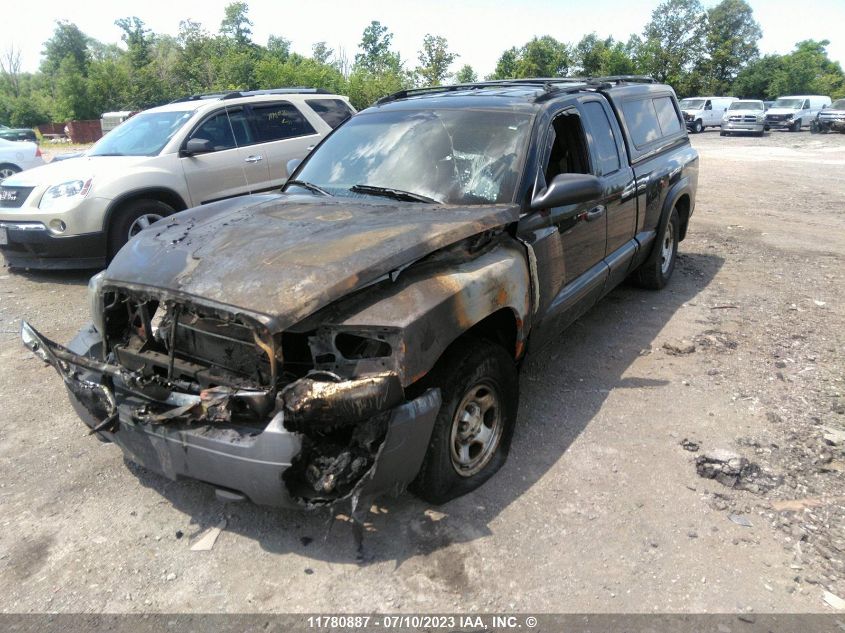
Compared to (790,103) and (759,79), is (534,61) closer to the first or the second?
(790,103)

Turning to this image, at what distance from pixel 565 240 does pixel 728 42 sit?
59.1 metres

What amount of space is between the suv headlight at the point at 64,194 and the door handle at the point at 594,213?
203 inches

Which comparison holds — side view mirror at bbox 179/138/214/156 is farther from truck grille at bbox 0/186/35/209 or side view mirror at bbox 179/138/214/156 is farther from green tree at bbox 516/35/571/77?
green tree at bbox 516/35/571/77

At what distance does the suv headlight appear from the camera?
639cm

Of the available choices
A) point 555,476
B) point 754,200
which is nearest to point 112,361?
point 555,476

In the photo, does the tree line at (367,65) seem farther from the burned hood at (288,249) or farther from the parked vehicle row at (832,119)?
the burned hood at (288,249)

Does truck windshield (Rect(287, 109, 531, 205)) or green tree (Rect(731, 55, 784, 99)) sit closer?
truck windshield (Rect(287, 109, 531, 205))

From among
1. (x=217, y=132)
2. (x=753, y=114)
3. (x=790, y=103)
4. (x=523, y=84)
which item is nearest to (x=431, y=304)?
(x=523, y=84)

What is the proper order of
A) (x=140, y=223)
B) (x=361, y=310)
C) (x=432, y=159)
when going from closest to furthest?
(x=361, y=310), (x=432, y=159), (x=140, y=223)

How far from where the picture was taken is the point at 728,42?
52.3 m

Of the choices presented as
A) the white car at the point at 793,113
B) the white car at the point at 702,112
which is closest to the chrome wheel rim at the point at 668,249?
the white car at the point at 702,112

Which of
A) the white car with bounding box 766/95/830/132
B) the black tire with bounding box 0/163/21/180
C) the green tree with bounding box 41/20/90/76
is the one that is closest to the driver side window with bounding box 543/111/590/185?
the black tire with bounding box 0/163/21/180

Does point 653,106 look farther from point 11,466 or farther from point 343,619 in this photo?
point 11,466

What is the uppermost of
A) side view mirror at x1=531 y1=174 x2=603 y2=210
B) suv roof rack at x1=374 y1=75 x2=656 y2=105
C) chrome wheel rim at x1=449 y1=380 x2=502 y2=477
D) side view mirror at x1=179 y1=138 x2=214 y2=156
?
suv roof rack at x1=374 y1=75 x2=656 y2=105
